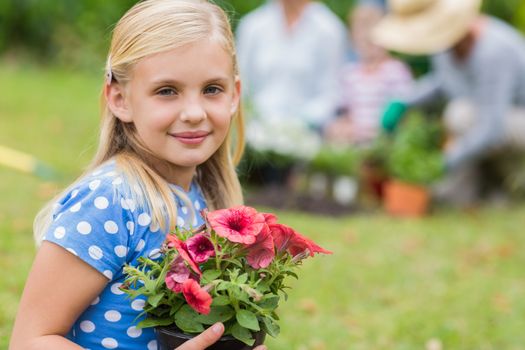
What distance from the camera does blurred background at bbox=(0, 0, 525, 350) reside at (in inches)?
147

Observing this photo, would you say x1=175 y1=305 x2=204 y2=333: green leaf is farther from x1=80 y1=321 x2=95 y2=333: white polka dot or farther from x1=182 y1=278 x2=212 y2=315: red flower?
x1=80 y1=321 x2=95 y2=333: white polka dot

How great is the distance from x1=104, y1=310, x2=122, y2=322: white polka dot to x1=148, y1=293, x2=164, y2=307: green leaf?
239 mm

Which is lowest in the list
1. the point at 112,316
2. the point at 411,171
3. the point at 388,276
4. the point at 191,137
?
the point at 411,171

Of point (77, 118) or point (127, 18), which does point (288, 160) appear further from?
point (127, 18)

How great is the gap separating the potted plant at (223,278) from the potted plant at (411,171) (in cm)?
419

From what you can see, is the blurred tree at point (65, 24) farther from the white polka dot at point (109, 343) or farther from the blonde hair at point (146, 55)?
the white polka dot at point (109, 343)

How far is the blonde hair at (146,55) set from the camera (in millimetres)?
1977

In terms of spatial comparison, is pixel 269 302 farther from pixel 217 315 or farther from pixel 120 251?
pixel 120 251

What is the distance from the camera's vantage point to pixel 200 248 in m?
1.77

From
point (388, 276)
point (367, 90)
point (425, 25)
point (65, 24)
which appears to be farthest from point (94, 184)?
point (65, 24)

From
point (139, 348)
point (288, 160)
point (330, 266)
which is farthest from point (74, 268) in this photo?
point (288, 160)

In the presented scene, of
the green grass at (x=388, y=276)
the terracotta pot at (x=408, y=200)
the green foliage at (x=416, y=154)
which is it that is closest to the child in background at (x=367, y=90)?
the green foliage at (x=416, y=154)

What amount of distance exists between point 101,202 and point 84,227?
0.07 meters

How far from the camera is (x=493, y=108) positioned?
5.90m
